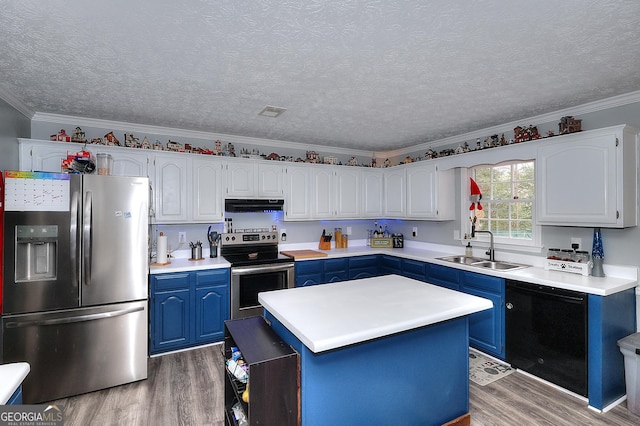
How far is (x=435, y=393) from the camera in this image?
1.99 meters

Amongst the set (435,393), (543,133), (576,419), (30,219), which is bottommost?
(576,419)

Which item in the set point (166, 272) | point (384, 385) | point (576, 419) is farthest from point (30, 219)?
point (576, 419)

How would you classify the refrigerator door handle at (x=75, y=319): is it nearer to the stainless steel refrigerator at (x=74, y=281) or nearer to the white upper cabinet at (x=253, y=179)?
the stainless steel refrigerator at (x=74, y=281)

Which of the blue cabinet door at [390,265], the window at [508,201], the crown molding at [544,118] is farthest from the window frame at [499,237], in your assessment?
the blue cabinet door at [390,265]

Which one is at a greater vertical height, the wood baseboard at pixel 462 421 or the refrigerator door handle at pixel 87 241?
the refrigerator door handle at pixel 87 241

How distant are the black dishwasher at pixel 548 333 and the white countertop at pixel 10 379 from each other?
3423 millimetres

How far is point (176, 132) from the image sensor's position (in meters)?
3.78

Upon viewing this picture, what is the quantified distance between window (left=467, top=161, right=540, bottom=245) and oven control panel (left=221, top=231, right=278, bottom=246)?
8.92 ft

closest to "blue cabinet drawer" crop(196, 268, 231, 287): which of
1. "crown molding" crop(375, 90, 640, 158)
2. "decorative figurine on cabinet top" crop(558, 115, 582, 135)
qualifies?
"crown molding" crop(375, 90, 640, 158)

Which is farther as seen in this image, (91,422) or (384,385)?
(91,422)

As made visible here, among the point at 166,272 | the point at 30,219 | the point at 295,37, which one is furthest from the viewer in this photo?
the point at 166,272

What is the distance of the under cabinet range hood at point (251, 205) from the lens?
3877 millimetres

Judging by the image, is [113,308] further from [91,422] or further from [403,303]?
[403,303]

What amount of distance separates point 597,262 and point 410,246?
7.95ft
